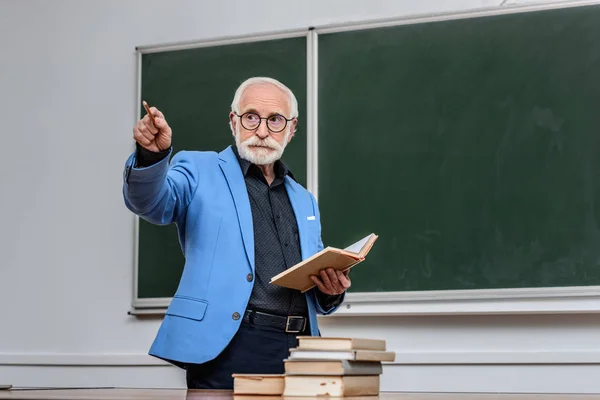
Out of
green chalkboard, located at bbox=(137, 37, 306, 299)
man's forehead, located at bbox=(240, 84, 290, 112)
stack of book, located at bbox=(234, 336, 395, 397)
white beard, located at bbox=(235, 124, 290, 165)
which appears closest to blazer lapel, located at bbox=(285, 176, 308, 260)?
white beard, located at bbox=(235, 124, 290, 165)

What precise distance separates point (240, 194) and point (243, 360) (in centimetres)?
49

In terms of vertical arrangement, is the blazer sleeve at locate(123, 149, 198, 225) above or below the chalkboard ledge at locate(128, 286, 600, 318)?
above

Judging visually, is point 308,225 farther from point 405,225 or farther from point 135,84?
point 135,84

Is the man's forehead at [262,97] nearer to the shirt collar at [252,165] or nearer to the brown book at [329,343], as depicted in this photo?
the shirt collar at [252,165]

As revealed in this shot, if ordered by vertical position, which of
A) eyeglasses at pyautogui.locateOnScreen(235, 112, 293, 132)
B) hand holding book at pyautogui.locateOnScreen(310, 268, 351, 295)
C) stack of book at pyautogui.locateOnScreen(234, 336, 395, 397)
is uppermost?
eyeglasses at pyautogui.locateOnScreen(235, 112, 293, 132)

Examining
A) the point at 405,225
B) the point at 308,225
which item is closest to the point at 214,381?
the point at 308,225

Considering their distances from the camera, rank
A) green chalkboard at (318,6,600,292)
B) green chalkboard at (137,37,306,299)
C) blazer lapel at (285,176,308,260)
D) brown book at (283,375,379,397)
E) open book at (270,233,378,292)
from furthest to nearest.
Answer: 1. green chalkboard at (137,37,306,299)
2. green chalkboard at (318,6,600,292)
3. blazer lapel at (285,176,308,260)
4. open book at (270,233,378,292)
5. brown book at (283,375,379,397)

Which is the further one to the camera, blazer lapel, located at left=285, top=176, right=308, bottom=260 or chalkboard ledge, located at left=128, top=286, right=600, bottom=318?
chalkboard ledge, located at left=128, top=286, right=600, bottom=318

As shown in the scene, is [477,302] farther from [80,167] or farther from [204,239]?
[80,167]

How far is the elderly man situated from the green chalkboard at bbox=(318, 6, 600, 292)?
1007mm

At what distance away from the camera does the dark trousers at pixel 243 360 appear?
85.3 inches

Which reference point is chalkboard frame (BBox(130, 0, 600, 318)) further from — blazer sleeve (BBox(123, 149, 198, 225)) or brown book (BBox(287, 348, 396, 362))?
brown book (BBox(287, 348, 396, 362))

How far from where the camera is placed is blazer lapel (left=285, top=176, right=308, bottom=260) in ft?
7.89

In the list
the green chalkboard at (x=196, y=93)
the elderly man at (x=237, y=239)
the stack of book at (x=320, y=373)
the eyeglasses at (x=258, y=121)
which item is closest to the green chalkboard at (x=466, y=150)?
the green chalkboard at (x=196, y=93)
